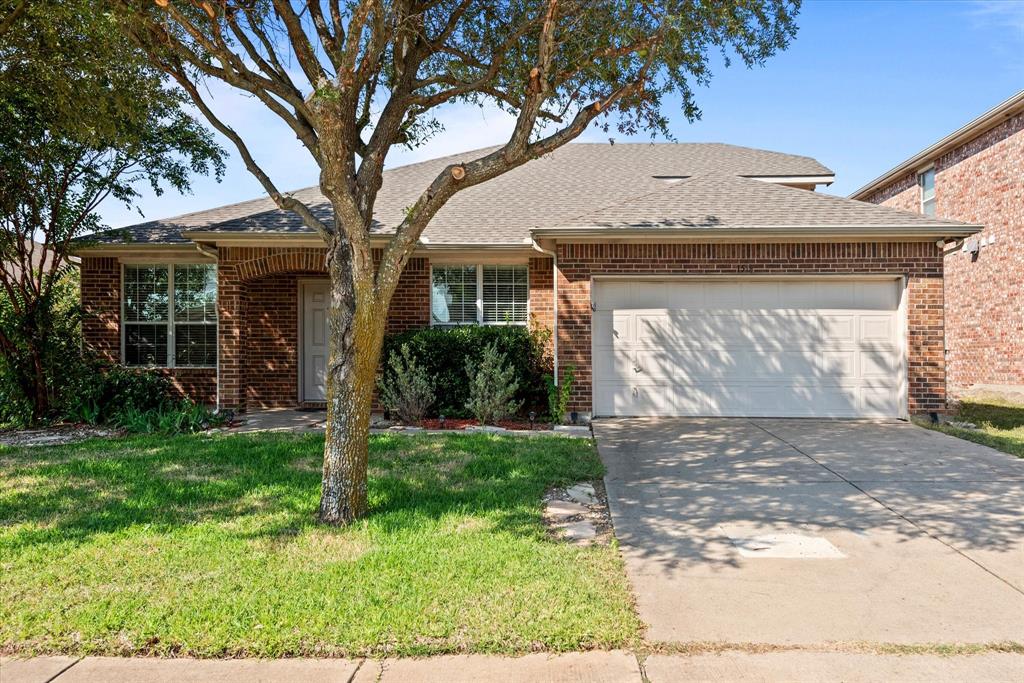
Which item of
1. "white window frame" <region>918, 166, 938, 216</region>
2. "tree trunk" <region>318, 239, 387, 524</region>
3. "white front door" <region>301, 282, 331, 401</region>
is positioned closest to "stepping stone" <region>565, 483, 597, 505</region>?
"tree trunk" <region>318, 239, 387, 524</region>

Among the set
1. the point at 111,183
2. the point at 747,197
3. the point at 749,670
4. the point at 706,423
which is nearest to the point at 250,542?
the point at 749,670

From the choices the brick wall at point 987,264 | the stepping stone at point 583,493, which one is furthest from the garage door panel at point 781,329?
the brick wall at point 987,264

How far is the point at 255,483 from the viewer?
242 inches

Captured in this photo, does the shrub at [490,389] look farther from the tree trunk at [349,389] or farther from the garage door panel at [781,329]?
the tree trunk at [349,389]

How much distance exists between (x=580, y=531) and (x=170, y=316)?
388 inches

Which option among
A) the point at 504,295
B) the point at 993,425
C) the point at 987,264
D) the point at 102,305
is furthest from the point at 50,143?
the point at 987,264

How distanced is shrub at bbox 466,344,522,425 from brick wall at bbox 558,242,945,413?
99 cm

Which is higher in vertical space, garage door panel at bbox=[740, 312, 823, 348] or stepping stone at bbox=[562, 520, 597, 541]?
garage door panel at bbox=[740, 312, 823, 348]

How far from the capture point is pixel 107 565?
4133mm

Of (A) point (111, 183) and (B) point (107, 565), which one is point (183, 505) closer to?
(B) point (107, 565)

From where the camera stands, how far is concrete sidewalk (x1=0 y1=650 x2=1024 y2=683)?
2936mm

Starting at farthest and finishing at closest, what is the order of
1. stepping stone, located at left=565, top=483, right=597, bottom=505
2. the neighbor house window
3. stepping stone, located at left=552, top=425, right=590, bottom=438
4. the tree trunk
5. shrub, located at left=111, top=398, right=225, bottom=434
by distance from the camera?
the neighbor house window
shrub, located at left=111, top=398, right=225, bottom=434
stepping stone, located at left=552, top=425, right=590, bottom=438
stepping stone, located at left=565, top=483, right=597, bottom=505
the tree trunk

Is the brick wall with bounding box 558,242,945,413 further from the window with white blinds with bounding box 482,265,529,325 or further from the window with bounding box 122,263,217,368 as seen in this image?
the window with bounding box 122,263,217,368

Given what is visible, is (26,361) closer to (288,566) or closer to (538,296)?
(538,296)
